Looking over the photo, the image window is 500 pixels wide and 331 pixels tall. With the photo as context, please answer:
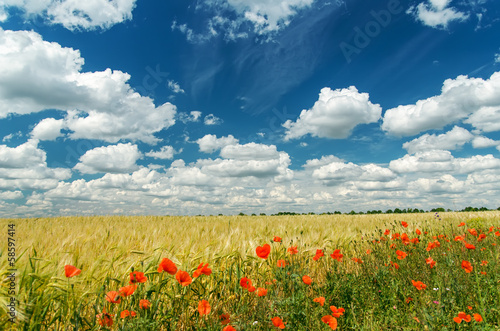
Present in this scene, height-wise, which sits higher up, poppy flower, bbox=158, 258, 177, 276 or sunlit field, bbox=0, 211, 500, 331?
poppy flower, bbox=158, 258, 177, 276

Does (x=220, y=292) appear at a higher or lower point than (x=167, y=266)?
lower

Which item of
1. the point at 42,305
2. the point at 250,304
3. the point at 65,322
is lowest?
the point at 250,304

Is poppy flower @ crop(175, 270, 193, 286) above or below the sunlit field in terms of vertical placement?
above

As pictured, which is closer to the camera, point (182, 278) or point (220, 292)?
point (182, 278)

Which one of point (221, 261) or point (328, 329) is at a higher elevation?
point (221, 261)

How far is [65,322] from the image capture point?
2.15 meters

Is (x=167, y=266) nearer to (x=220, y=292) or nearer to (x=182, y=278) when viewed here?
(x=182, y=278)

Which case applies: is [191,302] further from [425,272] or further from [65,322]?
[425,272]

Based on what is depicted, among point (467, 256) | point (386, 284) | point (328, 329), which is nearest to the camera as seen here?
point (328, 329)

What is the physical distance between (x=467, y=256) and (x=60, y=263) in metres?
5.92

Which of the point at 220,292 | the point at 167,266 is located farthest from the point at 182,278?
the point at 220,292

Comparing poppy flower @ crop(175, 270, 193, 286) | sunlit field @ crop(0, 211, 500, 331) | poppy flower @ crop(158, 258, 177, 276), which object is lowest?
sunlit field @ crop(0, 211, 500, 331)

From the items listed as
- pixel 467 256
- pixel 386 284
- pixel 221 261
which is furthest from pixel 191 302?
pixel 467 256

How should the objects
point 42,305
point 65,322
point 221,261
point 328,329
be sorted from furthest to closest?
1. point 221,261
2. point 328,329
3. point 65,322
4. point 42,305
